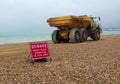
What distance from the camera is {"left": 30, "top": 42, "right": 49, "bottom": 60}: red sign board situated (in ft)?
40.9

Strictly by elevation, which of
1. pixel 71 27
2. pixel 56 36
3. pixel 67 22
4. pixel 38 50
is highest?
pixel 67 22

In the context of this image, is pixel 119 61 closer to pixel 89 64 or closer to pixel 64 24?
pixel 89 64

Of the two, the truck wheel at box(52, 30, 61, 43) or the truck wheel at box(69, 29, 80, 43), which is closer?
the truck wheel at box(69, 29, 80, 43)

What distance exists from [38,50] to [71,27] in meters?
13.7

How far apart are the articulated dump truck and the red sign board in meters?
12.2

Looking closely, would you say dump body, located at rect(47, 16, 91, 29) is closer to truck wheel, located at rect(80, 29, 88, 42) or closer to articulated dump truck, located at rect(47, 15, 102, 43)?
articulated dump truck, located at rect(47, 15, 102, 43)

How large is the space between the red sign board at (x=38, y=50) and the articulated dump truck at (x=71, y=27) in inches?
482

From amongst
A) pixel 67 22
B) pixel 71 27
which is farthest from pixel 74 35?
pixel 67 22

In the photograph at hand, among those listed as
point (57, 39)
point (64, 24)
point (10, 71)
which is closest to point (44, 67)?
point (10, 71)

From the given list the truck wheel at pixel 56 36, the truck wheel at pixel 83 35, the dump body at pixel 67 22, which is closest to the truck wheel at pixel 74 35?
the truck wheel at pixel 83 35

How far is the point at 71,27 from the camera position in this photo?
2603 centimetres

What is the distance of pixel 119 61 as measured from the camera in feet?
40.4

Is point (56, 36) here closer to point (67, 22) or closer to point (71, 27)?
point (71, 27)

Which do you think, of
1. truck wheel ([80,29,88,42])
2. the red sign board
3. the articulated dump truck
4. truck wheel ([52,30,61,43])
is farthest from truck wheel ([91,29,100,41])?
the red sign board
